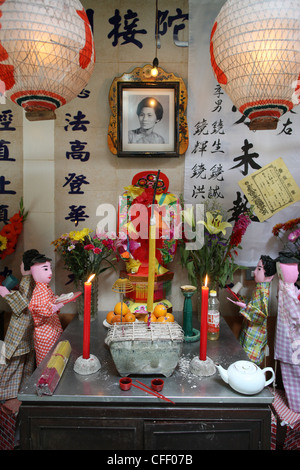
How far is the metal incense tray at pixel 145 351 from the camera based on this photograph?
1.46m

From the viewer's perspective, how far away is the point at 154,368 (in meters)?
1.50

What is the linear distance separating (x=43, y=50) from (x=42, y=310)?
1331 millimetres

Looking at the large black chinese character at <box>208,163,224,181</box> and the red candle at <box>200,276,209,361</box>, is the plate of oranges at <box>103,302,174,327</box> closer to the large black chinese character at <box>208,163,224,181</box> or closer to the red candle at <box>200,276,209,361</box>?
the red candle at <box>200,276,209,361</box>

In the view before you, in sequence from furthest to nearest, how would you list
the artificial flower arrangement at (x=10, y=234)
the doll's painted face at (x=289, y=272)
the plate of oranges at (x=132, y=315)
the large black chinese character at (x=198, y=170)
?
1. the large black chinese character at (x=198, y=170)
2. the artificial flower arrangement at (x=10, y=234)
3. the doll's painted face at (x=289, y=272)
4. the plate of oranges at (x=132, y=315)

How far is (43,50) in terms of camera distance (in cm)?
127

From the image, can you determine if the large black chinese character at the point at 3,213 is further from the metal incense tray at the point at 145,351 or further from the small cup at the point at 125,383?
the small cup at the point at 125,383

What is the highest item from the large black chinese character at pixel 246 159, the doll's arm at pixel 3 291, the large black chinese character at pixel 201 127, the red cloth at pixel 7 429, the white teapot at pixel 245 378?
the large black chinese character at pixel 201 127

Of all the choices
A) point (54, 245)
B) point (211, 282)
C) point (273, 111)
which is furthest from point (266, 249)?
point (54, 245)

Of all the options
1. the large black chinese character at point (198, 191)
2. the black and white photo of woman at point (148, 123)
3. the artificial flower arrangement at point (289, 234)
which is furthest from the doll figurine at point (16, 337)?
the artificial flower arrangement at point (289, 234)

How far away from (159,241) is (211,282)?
446 millimetres

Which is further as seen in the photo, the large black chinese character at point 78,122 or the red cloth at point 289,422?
the large black chinese character at point 78,122

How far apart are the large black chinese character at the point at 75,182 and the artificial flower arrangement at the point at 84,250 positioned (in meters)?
0.35

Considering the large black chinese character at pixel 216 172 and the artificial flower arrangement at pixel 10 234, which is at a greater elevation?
the large black chinese character at pixel 216 172

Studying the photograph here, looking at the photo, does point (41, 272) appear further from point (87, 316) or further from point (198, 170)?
point (198, 170)
